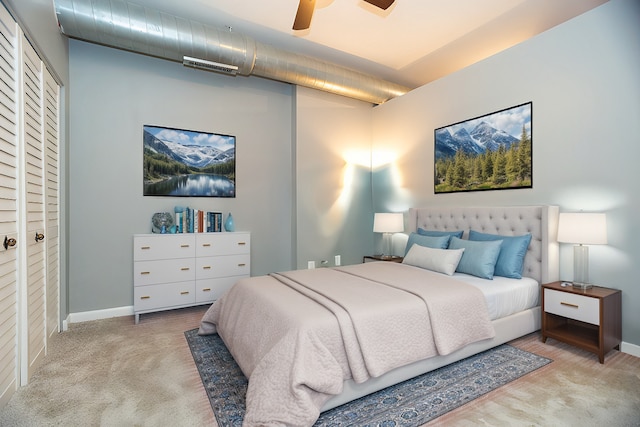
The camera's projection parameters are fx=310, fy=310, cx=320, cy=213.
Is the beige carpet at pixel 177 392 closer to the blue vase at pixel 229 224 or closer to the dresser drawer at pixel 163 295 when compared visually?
the dresser drawer at pixel 163 295

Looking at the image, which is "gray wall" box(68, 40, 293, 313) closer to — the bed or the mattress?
the bed

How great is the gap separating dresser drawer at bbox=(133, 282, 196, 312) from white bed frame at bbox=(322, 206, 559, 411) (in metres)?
2.30

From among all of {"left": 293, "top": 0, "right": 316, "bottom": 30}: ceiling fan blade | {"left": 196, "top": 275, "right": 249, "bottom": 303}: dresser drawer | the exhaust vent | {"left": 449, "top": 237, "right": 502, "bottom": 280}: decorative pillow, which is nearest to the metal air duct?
the exhaust vent

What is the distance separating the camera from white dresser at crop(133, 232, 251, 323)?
323 centimetres

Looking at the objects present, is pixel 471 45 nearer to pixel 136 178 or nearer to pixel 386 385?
pixel 386 385

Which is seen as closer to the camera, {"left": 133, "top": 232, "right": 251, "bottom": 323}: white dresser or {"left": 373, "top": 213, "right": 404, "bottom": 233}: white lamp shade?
{"left": 133, "top": 232, "right": 251, "bottom": 323}: white dresser

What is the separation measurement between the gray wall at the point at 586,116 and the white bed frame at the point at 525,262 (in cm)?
16

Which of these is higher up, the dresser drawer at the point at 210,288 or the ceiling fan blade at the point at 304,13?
the ceiling fan blade at the point at 304,13

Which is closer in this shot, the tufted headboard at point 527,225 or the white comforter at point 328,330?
the white comforter at point 328,330

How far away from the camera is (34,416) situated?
1.73 metres

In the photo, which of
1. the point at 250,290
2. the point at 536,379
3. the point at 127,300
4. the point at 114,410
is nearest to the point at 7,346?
the point at 114,410

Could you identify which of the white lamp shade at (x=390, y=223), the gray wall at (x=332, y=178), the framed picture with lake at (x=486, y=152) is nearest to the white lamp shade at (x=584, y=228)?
the framed picture with lake at (x=486, y=152)

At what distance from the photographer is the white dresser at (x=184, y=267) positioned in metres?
3.23

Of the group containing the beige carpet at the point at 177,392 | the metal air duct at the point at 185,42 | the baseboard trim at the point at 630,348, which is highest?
the metal air duct at the point at 185,42
